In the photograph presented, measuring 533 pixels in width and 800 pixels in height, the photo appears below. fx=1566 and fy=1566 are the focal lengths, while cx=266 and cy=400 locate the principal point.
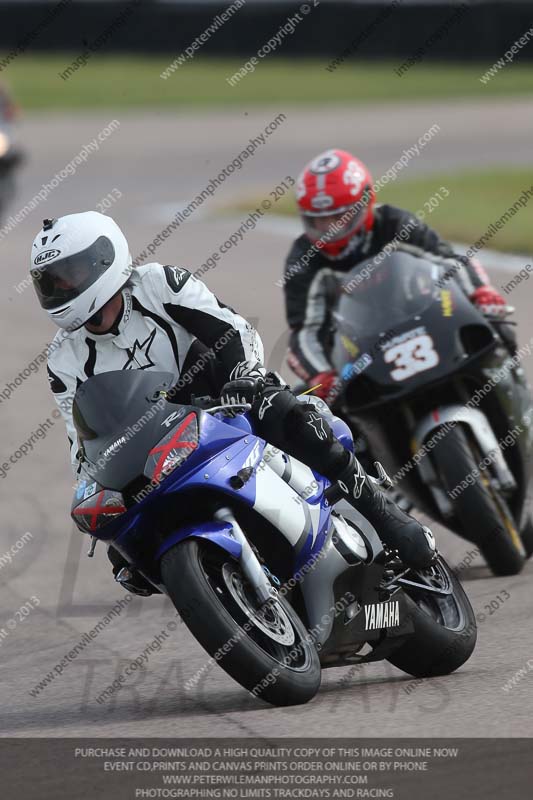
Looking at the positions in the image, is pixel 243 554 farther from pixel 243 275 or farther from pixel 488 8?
pixel 488 8

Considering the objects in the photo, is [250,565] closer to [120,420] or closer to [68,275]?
[120,420]

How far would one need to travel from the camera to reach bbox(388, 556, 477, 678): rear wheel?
5.46 m

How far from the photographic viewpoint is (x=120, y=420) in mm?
4898

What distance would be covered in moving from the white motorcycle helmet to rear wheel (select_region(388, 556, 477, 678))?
1.51m

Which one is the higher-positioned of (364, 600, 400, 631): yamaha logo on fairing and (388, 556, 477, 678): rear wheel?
(364, 600, 400, 631): yamaha logo on fairing

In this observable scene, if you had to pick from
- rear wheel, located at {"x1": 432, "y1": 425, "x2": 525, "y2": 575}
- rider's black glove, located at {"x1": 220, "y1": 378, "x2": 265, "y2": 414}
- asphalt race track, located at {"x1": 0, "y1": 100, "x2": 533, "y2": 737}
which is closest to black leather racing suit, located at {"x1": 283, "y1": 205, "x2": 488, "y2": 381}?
asphalt race track, located at {"x1": 0, "y1": 100, "x2": 533, "y2": 737}

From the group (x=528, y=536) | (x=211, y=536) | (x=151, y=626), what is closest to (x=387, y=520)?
(x=211, y=536)

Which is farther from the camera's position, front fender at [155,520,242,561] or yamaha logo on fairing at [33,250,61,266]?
yamaha logo on fairing at [33,250,61,266]

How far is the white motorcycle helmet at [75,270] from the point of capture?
5.27 metres

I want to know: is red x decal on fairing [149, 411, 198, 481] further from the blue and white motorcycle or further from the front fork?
the front fork

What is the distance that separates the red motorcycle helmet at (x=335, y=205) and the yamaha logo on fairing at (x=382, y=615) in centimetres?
291
